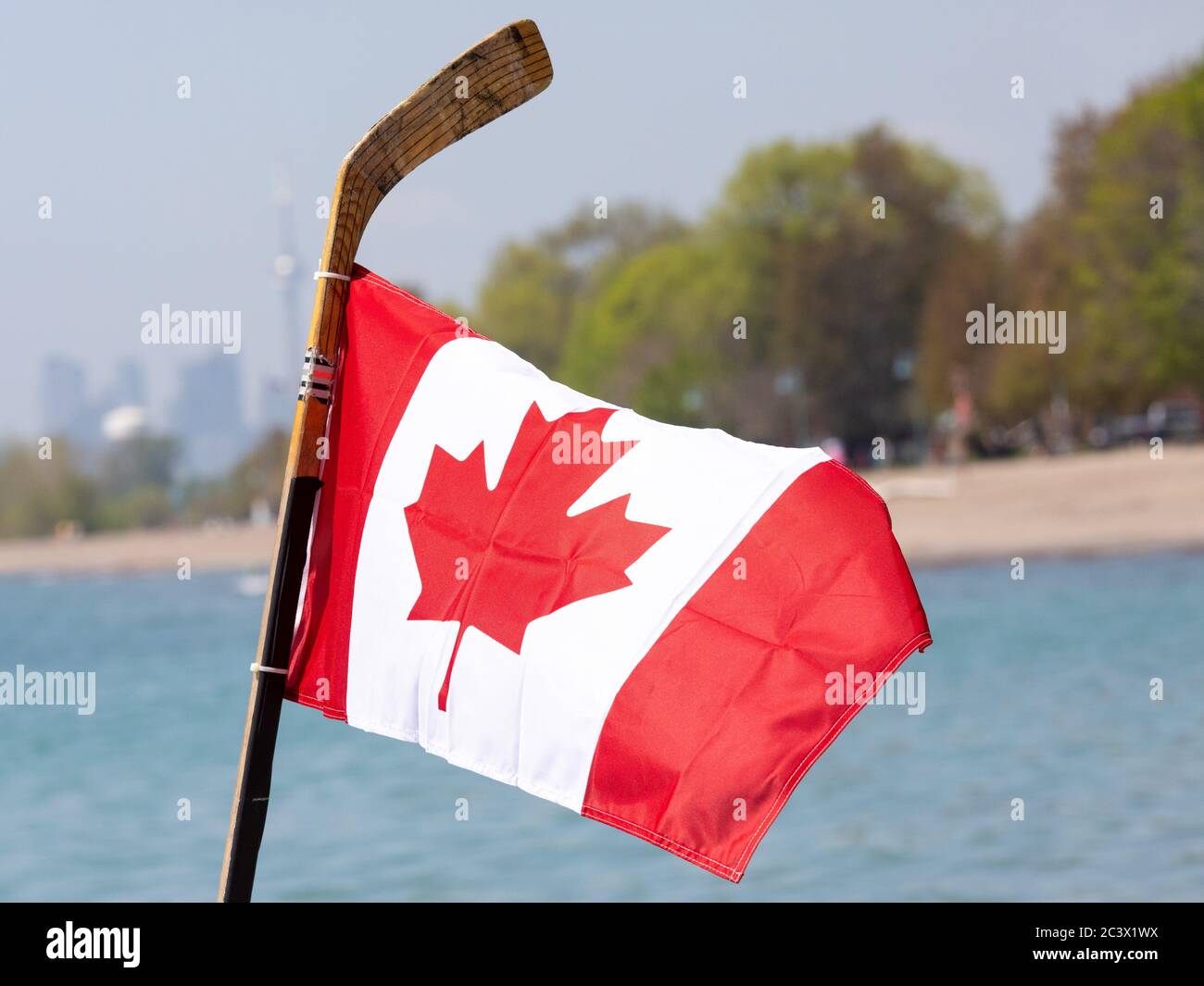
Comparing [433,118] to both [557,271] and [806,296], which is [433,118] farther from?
[557,271]

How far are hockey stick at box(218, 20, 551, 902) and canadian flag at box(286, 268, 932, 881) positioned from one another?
0.35 metres

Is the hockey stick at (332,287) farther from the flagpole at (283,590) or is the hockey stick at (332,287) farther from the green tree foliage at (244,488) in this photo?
the green tree foliage at (244,488)

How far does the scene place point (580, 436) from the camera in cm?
→ 458

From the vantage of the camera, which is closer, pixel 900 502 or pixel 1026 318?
pixel 900 502

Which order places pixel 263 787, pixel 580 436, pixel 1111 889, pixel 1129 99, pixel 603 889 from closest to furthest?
pixel 263 787, pixel 580 436, pixel 1111 889, pixel 603 889, pixel 1129 99

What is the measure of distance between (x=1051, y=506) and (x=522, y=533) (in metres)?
50.4

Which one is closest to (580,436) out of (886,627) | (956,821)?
(886,627)

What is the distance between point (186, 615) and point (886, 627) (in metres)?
59.3

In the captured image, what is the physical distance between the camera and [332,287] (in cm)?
440

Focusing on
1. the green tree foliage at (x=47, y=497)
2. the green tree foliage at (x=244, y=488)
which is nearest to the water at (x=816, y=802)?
the green tree foliage at (x=244, y=488)

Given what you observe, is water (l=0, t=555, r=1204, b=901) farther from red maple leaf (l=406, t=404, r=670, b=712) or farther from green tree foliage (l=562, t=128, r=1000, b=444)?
green tree foliage (l=562, t=128, r=1000, b=444)

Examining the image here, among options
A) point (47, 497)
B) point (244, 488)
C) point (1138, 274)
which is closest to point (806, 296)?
point (1138, 274)

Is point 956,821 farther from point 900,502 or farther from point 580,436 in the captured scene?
point 900,502

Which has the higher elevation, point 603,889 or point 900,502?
point 900,502
